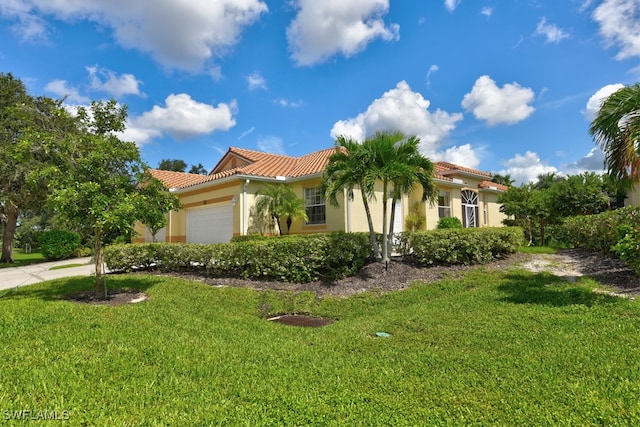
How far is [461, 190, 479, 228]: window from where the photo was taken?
914 inches

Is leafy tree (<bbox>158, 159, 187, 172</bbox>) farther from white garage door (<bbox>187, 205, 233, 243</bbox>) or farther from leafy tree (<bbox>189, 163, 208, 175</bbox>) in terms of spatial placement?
white garage door (<bbox>187, 205, 233, 243</bbox>)

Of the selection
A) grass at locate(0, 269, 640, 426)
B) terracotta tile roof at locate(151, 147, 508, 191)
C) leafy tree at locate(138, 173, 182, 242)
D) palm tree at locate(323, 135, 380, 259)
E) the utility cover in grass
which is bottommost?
the utility cover in grass

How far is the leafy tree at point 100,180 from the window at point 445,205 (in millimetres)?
16244

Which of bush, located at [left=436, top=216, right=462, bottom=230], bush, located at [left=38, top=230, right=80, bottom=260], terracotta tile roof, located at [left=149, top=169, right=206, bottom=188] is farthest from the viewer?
terracotta tile roof, located at [left=149, top=169, right=206, bottom=188]

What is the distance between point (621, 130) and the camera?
7.12m

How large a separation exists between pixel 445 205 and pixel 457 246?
10769 mm

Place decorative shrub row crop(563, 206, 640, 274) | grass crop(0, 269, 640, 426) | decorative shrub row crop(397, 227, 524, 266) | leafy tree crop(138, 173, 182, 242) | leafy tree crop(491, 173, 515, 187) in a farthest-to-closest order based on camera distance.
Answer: leafy tree crop(491, 173, 515, 187) → decorative shrub row crop(397, 227, 524, 266) → leafy tree crop(138, 173, 182, 242) → decorative shrub row crop(563, 206, 640, 274) → grass crop(0, 269, 640, 426)

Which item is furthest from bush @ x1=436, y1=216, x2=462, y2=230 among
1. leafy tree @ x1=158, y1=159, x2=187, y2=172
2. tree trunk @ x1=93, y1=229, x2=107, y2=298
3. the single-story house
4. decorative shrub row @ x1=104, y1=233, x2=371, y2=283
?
leafy tree @ x1=158, y1=159, x2=187, y2=172

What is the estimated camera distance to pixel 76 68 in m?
12.7

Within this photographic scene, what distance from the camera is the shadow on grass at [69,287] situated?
944 cm

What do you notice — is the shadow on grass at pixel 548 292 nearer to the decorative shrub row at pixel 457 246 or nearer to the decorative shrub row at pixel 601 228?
the decorative shrub row at pixel 601 228

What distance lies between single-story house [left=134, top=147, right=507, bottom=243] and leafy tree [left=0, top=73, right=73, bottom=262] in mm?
5152

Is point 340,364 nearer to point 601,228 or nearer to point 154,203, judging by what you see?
point 154,203

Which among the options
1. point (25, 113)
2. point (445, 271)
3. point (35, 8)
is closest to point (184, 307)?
point (25, 113)
